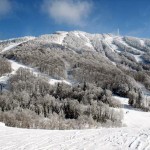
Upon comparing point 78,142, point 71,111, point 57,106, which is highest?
point 57,106

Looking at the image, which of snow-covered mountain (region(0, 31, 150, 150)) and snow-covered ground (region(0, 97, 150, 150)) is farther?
snow-covered mountain (region(0, 31, 150, 150))

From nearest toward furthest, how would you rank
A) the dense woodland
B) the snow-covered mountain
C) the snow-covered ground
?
the snow-covered ground < the snow-covered mountain < the dense woodland

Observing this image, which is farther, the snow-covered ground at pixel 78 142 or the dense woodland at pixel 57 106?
the dense woodland at pixel 57 106

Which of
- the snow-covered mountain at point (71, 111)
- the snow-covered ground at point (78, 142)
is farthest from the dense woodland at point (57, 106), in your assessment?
the snow-covered ground at point (78, 142)

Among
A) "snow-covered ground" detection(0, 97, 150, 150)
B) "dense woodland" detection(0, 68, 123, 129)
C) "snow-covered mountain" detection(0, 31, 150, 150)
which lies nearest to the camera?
"snow-covered ground" detection(0, 97, 150, 150)

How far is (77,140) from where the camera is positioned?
79.0 ft

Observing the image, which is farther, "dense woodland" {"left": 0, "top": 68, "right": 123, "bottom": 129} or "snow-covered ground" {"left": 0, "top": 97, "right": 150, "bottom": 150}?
"dense woodland" {"left": 0, "top": 68, "right": 123, "bottom": 129}

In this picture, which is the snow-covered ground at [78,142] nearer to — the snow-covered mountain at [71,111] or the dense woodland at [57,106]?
the snow-covered mountain at [71,111]

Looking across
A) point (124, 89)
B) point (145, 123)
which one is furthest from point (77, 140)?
point (124, 89)

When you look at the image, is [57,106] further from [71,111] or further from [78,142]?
[78,142]

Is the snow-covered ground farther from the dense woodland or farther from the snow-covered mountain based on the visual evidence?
the dense woodland

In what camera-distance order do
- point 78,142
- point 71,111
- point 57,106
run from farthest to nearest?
point 57,106 → point 71,111 → point 78,142

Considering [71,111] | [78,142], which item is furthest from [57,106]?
[78,142]

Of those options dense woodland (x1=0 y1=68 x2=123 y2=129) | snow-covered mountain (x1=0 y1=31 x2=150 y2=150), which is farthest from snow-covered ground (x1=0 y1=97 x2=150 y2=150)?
dense woodland (x1=0 y1=68 x2=123 y2=129)
